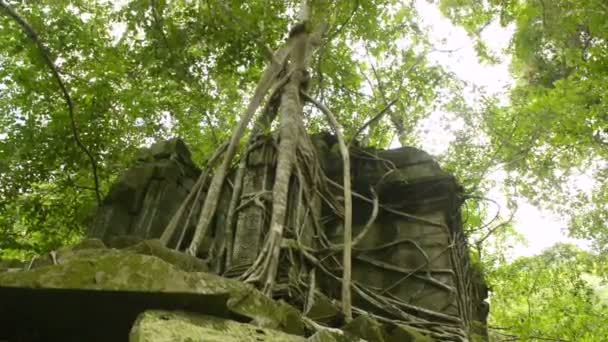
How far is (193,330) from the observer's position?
163cm

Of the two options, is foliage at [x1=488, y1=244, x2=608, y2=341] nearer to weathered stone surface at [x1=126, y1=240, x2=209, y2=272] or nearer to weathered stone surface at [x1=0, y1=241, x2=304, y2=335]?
weathered stone surface at [x1=126, y1=240, x2=209, y2=272]

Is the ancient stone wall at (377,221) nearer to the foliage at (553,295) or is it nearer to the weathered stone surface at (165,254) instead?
the weathered stone surface at (165,254)

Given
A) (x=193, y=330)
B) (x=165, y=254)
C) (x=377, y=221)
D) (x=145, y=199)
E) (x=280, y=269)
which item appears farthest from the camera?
(x=377, y=221)

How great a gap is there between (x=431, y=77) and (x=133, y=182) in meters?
6.22

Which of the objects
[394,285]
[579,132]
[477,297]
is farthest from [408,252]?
[579,132]

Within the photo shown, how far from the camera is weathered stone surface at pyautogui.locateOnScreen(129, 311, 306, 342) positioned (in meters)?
1.54

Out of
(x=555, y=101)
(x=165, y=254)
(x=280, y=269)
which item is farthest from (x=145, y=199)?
(x=555, y=101)

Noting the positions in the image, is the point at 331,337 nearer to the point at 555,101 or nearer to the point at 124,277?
the point at 124,277

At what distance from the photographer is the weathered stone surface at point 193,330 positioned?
5.07 ft

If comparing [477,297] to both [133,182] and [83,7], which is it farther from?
[83,7]

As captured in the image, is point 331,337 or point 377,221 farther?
point 377,221

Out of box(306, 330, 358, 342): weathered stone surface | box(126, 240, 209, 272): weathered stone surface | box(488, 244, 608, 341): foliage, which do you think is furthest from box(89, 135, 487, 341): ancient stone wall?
box(488, 244, 608, 341): foliage

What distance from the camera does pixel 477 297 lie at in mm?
5461

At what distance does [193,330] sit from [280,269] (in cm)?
166
